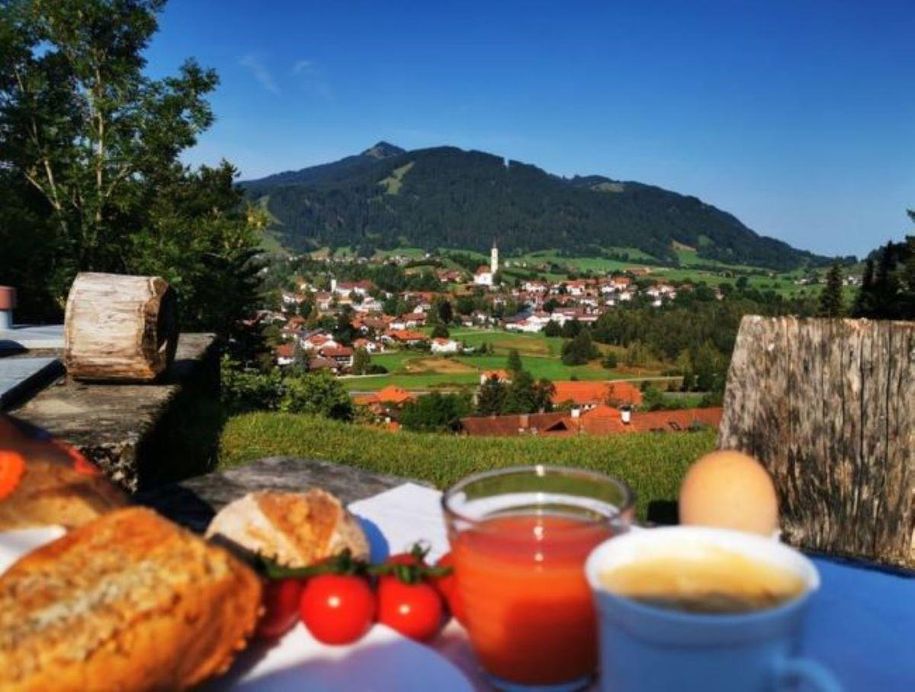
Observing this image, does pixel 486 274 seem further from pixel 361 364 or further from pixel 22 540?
pixel 22 540

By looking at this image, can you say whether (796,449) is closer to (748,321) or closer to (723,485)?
(748,321)

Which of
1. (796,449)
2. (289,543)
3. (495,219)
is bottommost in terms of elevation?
(796,449)

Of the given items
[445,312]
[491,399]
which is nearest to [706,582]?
[491,399]

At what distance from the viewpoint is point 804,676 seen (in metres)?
0.76

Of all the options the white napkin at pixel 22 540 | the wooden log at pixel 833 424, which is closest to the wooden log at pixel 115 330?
the wooden log at pixel 833 424

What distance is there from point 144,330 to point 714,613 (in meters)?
4.45

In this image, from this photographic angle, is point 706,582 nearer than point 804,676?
No

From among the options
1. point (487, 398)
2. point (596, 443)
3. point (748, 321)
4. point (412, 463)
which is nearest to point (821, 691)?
point (748, 321)

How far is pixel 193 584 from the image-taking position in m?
0.93

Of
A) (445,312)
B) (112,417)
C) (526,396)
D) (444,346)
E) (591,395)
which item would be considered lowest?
(591,395)

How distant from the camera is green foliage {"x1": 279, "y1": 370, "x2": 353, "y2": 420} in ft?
37.6

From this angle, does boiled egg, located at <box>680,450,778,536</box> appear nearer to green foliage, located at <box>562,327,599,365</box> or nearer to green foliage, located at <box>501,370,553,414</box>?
green foliage, located at <box>501,370,553,414</box>

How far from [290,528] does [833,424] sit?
110 inches

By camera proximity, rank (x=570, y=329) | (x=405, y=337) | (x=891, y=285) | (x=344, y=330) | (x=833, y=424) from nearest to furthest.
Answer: (x=833, y=424) → (x=891, y=285) → (x=405, y=337) → (x=344, y=330) → (x=570, y=329)
